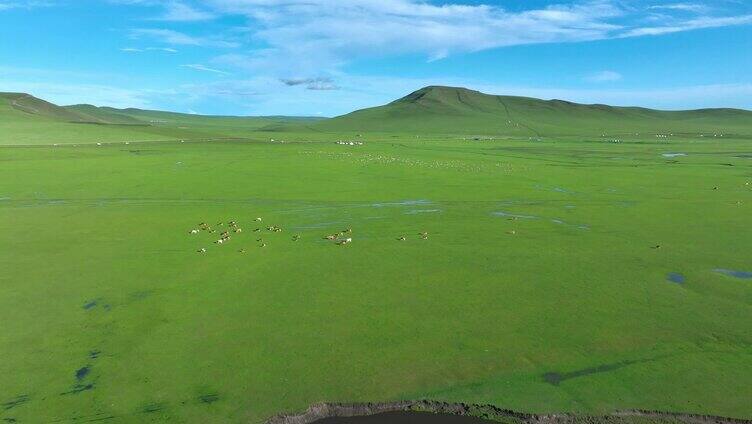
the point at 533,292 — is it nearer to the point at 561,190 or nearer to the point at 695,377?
the point at 695,377

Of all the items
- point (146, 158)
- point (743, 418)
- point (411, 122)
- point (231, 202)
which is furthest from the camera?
point (411, 122)

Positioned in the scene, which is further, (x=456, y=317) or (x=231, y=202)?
(x=231, y=202)

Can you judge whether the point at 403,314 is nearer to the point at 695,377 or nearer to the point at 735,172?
the point at 695,377

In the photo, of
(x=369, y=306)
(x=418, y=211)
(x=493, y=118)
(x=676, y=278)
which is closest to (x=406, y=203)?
(x=418, y=211)

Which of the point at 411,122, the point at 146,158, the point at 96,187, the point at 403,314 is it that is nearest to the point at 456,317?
the point at 403,314

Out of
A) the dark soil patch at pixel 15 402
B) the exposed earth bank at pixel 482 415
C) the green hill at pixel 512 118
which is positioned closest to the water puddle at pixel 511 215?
the exposed earth bank at pixel 482 415

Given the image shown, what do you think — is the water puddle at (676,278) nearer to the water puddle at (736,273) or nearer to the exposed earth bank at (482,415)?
the water puddle at (736,273)

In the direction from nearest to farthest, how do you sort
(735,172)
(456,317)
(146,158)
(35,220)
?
(456,317) → (35,220) → (735,172) → (146,158)

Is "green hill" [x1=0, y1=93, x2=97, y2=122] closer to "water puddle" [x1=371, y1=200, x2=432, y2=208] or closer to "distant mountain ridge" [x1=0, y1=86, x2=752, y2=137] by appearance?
"distant mountain ridge" [x1=0, y1=86, x2=752, y2=137]
